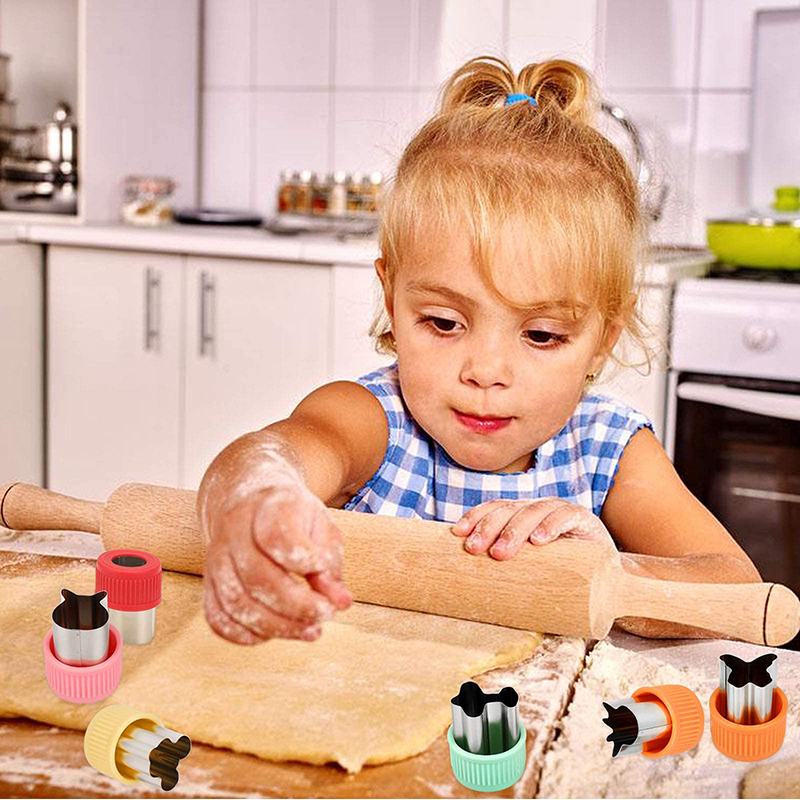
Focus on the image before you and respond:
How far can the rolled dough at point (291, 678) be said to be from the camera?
590 mm

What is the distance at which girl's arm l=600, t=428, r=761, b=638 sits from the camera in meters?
0.80

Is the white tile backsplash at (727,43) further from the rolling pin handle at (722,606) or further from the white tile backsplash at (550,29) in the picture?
the rolling pin handle at (722,606)

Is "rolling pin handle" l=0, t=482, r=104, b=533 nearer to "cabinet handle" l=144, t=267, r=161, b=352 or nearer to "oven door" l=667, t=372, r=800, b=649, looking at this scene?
"oven door" l=667, t=372, r=800, b=649

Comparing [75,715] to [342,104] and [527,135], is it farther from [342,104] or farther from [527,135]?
[342,104]

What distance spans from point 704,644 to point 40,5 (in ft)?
9.30

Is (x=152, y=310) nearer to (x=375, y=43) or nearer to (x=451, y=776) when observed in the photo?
(x=375, y=43)

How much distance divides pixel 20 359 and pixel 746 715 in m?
2.31

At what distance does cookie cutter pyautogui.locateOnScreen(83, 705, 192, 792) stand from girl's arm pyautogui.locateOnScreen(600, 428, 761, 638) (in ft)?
1.17

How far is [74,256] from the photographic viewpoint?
2.61m

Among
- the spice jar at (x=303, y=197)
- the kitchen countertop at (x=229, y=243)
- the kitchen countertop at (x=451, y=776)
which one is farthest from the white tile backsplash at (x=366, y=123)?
the kitchen countertop at (x=451, y=776)

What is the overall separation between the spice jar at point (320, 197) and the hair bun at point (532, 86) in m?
1.85

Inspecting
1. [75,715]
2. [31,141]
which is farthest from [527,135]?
[31,141]

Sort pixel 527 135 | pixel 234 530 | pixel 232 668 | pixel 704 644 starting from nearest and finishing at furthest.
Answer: pixel 234 530
pixel 232 668
pixel 704 644
pixel 527 135

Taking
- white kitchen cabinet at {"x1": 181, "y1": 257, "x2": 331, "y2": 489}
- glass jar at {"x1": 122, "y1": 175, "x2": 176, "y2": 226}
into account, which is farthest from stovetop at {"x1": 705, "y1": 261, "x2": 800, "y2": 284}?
glass jar at {"x1": 122, "y1": 175, "x2": 176, "y2": 226}
